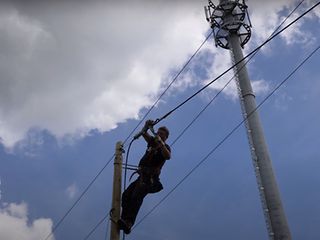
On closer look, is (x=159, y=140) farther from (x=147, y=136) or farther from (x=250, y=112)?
(x=250, y=112)

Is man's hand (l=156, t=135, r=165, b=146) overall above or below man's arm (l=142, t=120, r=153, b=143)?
below

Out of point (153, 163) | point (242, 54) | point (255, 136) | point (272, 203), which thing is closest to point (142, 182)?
point (153, 163)

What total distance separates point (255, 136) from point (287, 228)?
3289 millimetres

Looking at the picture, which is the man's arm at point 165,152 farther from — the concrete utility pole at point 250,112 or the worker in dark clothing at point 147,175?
the concrete utility pole at point 250,112

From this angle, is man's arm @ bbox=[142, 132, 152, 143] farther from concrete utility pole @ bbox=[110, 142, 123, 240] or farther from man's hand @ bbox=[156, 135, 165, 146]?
concrete utility pole @ bbox=[110, 142, 123, 240]

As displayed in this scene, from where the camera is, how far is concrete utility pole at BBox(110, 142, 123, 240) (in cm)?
652

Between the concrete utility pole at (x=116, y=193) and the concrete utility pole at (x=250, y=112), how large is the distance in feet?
20.8

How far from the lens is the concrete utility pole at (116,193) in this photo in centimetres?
652

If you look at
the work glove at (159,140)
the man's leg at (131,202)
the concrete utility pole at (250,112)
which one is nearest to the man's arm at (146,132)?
the work glove at (159,140)

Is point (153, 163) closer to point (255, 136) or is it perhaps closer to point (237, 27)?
point (255, 136)

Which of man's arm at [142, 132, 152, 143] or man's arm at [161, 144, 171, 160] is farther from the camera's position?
man's arm at [142, 132, 152, 143]

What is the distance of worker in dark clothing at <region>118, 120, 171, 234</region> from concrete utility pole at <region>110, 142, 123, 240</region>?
113 mm

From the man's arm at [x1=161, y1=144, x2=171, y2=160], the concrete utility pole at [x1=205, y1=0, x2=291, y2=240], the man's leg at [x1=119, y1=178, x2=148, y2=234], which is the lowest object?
the man's leg at [x1=119, y1=178, x2=148, y2=234]

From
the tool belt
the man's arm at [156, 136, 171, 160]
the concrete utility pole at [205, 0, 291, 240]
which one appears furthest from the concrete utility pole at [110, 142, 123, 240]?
the concrete utility pole at [205, 0, 291, 240]
